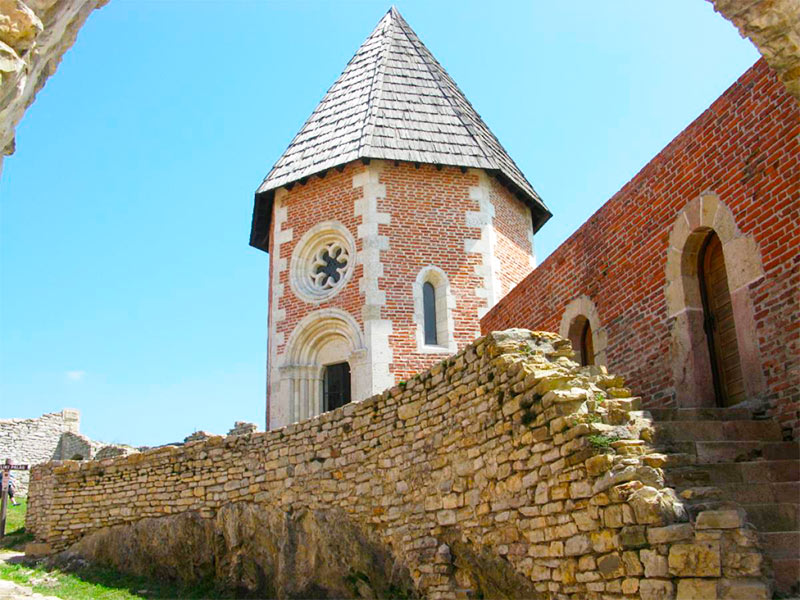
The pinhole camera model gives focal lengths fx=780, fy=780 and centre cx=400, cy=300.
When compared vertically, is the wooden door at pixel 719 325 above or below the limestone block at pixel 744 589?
above

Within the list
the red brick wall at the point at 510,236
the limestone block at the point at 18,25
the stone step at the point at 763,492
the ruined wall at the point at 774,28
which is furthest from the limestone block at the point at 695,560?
the red brick wall at the point at 510,236

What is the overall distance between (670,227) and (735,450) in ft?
9.93

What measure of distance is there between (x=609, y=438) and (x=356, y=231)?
32.7 ft

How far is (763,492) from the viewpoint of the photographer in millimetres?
5816

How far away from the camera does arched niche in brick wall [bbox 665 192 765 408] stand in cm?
726

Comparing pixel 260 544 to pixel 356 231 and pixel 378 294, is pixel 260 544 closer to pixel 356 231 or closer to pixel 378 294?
pixel 378 294

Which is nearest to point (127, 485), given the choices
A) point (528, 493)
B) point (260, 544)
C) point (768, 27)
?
point (260, 544)

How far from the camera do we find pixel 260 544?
1058cm

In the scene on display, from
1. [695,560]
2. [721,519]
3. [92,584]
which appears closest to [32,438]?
[92,584]

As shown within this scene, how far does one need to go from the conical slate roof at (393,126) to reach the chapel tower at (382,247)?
45 millimetres

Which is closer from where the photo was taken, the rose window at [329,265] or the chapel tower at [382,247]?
the chapel tower at [382,247]

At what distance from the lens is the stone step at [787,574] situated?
4926mm

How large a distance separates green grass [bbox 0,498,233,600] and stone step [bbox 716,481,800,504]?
23.8 ft

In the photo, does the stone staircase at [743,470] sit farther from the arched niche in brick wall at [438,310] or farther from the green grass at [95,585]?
the arched niche in brick wall at [438,310]
